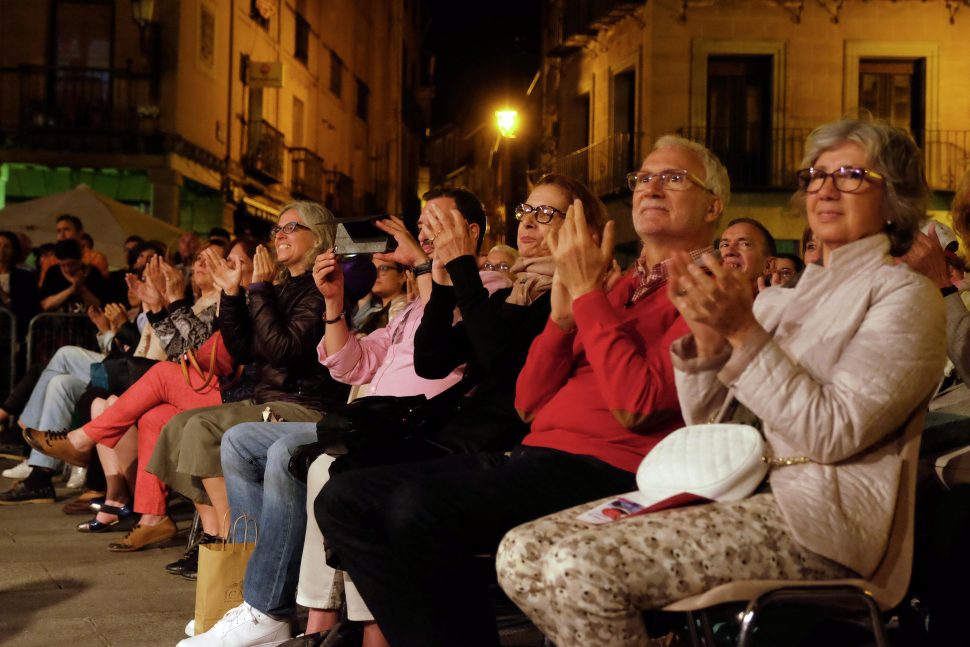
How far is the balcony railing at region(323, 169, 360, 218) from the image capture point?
32.9 meters

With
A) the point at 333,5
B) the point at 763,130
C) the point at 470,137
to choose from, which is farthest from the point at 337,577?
the point at 470,137

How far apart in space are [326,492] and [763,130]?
750 inches

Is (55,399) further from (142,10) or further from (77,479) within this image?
(142,10)

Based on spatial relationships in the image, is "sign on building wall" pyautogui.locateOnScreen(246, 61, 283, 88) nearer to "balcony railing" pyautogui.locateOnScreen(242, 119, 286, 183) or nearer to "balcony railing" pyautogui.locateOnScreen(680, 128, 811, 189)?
"balcony railing" pyautogui.locateOnScreen(242, 119, 286, 183)

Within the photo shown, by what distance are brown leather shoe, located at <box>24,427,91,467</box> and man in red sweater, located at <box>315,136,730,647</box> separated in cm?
425

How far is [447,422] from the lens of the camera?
4102 mm

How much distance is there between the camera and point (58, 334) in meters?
10.9

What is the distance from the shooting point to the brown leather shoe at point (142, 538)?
6434 millimetres

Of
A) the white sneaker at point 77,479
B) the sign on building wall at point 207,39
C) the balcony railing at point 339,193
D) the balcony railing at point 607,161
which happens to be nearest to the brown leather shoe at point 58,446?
the white sneaker at point 77,479

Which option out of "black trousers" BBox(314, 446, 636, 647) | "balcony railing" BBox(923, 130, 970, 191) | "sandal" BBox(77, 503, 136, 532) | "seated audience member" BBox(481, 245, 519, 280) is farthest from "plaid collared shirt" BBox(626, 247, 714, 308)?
"balcony railing" BBox(923, 130, 970, 191)

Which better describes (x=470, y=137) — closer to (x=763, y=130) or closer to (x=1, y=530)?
(x=763, y=130)

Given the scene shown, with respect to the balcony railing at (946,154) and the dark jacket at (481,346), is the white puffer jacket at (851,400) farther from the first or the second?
the balcony railing at (946,154)

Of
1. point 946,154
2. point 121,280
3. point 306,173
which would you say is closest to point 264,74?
point 306,173

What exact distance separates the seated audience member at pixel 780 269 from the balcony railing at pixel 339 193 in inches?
1045
